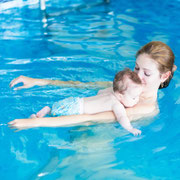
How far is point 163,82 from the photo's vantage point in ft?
11.5

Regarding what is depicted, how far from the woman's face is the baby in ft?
0.40

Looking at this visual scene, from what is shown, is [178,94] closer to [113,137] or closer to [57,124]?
[113,137]

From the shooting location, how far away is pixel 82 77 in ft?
15.5

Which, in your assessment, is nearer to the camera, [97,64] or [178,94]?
[178,94]

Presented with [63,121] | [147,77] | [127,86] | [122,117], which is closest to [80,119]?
[63,121]

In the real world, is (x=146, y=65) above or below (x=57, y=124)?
above

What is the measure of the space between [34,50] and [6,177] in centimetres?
342

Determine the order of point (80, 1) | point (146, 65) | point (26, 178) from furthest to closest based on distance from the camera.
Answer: point (80, 1), point (146, 65), point (26, 178)

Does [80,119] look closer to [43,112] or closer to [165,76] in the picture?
[43,112]

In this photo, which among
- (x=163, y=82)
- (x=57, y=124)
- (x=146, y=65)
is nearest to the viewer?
(x=57, y=124)

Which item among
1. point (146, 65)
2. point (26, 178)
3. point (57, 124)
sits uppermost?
point (146, 65)

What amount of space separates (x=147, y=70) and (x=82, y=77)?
5.51 ft

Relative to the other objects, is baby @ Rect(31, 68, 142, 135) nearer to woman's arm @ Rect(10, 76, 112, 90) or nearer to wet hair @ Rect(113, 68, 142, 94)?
wet hair @ Rect(113, 68, 142, 94)

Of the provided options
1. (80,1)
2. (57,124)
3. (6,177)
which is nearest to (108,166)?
(57,124)
